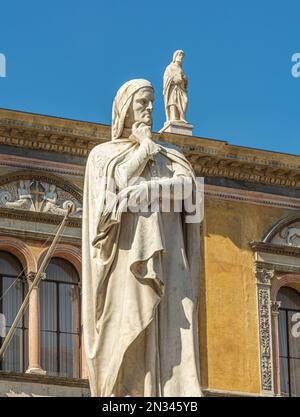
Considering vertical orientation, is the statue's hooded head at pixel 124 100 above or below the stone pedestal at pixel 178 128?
below

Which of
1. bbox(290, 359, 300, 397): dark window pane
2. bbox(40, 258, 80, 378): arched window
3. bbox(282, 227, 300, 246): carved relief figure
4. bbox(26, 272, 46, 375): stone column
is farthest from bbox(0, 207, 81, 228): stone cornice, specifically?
bbox(290, 359, 300, 397): dark window pane

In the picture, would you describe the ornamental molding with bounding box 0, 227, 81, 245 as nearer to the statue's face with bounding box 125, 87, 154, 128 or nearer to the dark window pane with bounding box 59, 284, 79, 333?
the dark window pane with bounding box 59, 284, 79, 333

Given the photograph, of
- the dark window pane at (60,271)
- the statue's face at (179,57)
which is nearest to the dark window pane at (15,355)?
the dark window pane at (60,271)

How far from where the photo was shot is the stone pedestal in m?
30.9

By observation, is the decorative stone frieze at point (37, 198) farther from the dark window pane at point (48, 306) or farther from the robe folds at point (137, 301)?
the robe folds at point (137, 301)

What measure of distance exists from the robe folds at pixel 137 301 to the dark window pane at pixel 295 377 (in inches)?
909

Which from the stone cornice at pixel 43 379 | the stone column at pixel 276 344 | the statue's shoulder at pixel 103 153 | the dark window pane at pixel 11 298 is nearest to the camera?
the statue's shoulder at pixel 103 153

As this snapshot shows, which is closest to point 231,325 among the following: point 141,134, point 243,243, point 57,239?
point 243,243

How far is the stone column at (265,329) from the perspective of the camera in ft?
102

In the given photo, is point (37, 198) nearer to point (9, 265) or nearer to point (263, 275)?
point (9, 265)

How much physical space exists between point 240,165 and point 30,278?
4483 millimetres

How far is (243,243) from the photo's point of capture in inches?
1233

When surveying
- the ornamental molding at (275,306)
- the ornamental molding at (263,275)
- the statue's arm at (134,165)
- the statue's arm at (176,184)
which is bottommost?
the statue's arm at (176,184)

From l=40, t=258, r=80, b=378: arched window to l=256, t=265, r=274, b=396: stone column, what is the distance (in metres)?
3.27
